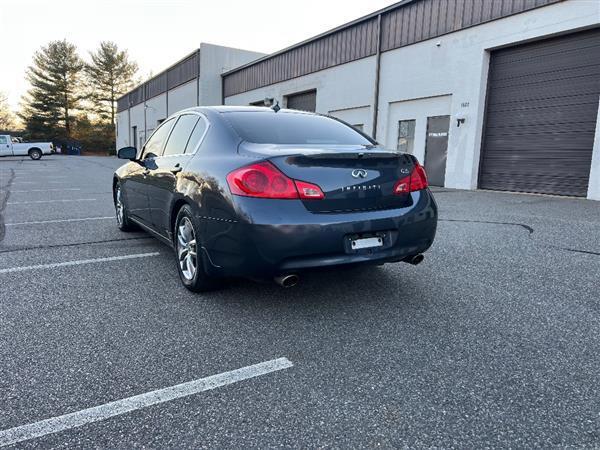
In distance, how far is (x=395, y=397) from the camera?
6.86 ft

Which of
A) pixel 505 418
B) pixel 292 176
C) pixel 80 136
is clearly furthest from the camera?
pixel 80 136

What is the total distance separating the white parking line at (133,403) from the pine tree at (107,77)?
230 feet

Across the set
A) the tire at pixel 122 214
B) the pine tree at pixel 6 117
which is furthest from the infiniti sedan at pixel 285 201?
the pine tree at pixel 6 117

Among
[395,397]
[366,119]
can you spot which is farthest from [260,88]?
[395,397]

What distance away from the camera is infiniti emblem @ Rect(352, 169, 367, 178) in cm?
301

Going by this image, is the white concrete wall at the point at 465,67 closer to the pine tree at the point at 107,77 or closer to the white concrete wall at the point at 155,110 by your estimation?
the white concrete wall at the point at 155,110

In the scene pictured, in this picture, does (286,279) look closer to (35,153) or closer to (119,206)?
(119,206)

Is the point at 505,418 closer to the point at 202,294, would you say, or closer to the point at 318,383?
the point at 318,383

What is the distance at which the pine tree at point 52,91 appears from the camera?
60562mm

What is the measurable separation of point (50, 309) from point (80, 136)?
224 ft

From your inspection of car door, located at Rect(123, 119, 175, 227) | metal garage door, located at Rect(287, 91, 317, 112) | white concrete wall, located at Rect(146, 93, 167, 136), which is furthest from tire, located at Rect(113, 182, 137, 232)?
white concrete wall, located at Rect(146, 93, 167, 136)


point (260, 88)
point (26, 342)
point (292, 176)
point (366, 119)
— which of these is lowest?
point (26, 342)

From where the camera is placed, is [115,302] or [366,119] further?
[366,119]

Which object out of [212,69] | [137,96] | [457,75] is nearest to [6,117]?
[137,96]
